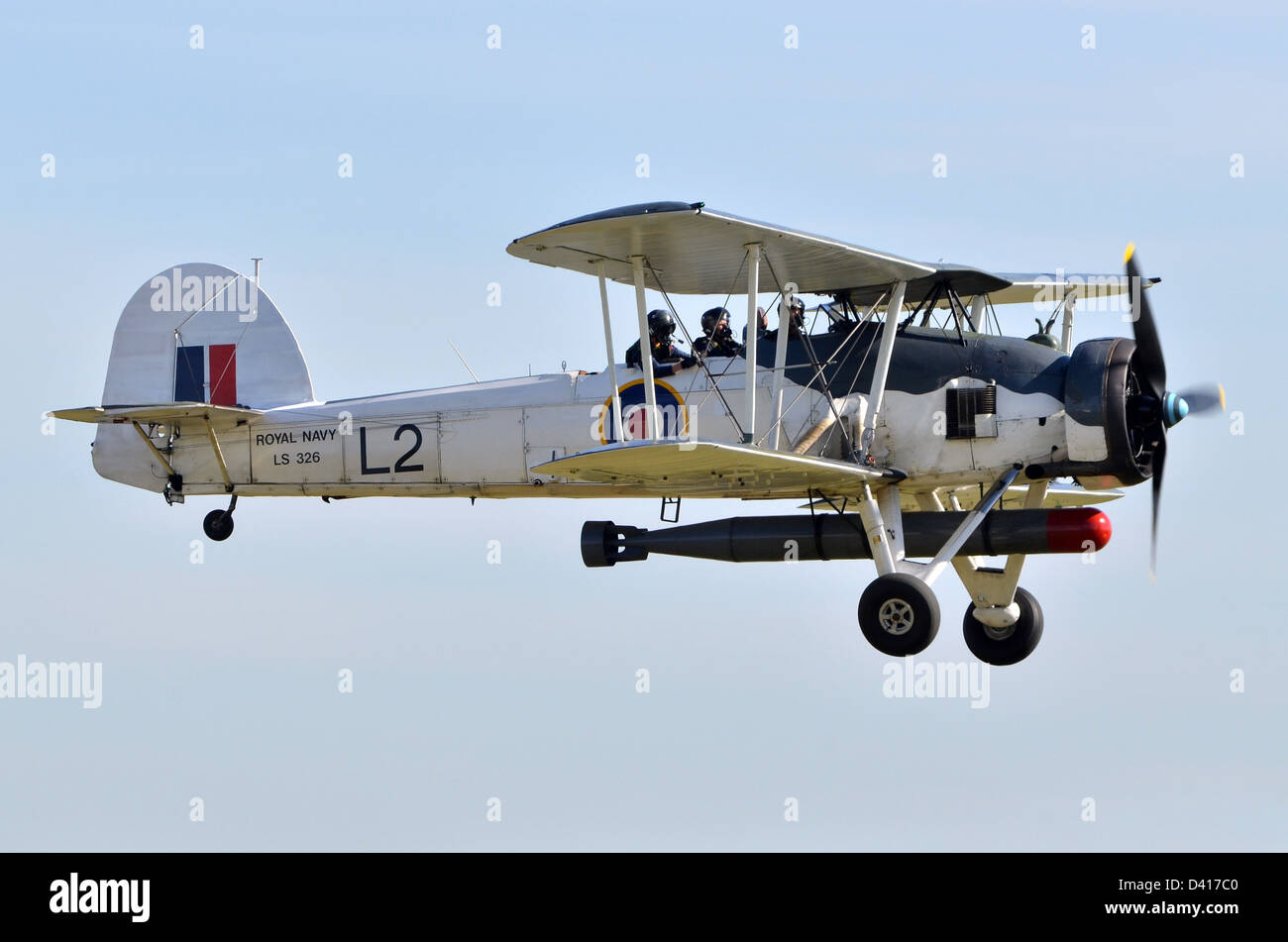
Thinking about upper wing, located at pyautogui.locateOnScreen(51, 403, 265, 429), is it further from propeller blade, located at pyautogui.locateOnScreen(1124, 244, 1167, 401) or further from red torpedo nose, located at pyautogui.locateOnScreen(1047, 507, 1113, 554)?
propeller blade, located at pyautogui.locateOnScreen(1124, 244, 1167, 401)

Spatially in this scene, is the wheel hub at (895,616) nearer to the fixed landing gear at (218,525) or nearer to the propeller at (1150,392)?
the propeller at (1150,392)

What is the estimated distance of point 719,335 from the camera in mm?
17500

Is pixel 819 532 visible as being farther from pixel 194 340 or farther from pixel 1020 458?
pixel 194 340

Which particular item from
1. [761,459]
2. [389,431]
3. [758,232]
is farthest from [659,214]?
[389,431]

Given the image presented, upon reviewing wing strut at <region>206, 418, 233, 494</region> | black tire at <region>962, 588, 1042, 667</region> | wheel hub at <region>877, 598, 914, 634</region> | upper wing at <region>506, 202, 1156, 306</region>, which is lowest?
black tire at <region>962, 588, 1042, 667</region>

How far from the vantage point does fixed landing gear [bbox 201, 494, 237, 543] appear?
18844mm

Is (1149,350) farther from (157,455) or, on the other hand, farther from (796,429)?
(157,455)

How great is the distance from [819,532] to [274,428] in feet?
18.4

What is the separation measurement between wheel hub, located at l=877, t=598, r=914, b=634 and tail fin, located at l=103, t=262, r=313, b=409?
672cm

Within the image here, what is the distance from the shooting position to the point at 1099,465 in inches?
631

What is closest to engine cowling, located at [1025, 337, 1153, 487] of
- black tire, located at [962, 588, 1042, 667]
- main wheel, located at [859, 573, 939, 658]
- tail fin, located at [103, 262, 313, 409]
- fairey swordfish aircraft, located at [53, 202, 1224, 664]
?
fairey swordfish aircraft, located at [53, 202, 1224, 664]

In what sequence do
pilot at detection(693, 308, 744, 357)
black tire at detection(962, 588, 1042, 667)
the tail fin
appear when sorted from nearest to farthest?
pilot at detection(693, 308, 744, 357)
black tire at detection(962, 588, 1042, 667)
the tail fin

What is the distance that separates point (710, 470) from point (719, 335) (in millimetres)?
2099

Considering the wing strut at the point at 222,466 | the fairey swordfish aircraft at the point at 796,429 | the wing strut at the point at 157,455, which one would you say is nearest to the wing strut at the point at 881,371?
the fairey swordfish aircraft at the point at 796,429
